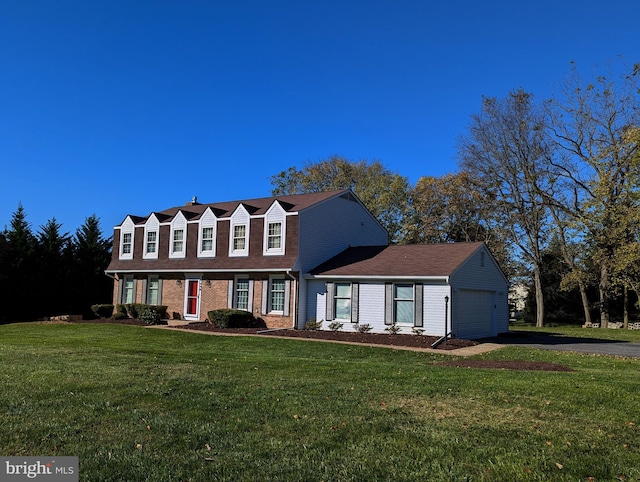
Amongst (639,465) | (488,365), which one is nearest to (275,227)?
(488,365)

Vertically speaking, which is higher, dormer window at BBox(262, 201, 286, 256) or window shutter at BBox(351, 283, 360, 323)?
dormer window at BBox(262, 201, 286, 256)

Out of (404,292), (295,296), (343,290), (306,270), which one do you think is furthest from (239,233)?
(404,292)

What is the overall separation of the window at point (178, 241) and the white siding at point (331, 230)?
319 inches

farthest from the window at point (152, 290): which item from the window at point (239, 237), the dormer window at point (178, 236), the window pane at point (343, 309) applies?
the window pane at point (343, 309)

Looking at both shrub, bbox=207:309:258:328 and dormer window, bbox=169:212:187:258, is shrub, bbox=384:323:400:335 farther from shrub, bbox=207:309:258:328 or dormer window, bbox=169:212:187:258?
dormer window, bbox=169:212:187:258

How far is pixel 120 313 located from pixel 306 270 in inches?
470

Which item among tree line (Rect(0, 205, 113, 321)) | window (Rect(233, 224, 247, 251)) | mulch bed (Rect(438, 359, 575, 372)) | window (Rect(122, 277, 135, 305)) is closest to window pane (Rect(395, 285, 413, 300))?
mulch bed (Rect(438, 359, 575, 372))

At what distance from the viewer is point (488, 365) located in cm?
1202

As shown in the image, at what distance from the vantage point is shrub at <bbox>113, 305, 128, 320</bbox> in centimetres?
2730

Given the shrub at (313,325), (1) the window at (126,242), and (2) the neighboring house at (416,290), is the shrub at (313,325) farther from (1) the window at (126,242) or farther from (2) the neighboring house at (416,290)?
(1) the window at (126,242)

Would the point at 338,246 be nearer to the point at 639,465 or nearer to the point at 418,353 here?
the point at 418,353

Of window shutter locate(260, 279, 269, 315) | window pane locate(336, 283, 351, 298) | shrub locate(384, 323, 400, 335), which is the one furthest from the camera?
window shutter locate(260, 279, 269, 315)

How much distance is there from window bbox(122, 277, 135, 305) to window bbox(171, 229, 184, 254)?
3.99 meters

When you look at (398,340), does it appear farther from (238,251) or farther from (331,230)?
(238,251)
